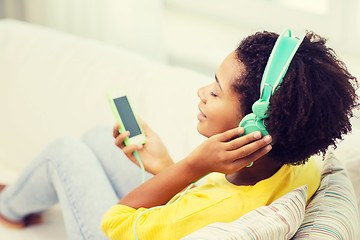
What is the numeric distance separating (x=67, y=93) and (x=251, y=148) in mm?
995

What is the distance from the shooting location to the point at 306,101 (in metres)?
0.82

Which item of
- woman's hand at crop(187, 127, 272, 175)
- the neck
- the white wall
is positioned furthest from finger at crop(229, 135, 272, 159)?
the white wall

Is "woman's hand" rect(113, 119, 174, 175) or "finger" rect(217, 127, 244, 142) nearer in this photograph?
"finger" rect(217, 127, 244, 142)

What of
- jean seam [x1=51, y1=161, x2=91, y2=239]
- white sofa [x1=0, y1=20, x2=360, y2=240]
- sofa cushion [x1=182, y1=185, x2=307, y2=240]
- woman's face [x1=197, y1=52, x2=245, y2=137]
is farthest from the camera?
white sofa [x1=0, y1=20, x2=360, y2=240]

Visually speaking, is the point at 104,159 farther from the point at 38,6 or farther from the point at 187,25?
the point at 38,6

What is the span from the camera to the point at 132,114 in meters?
1.22

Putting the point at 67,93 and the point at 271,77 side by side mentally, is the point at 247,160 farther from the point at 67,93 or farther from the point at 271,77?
the point at 67,93

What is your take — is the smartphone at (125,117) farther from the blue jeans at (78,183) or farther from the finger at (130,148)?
the blue jeans at (78,183)

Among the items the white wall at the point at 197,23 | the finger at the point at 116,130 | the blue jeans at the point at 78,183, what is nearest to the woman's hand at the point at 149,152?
the finger at the point at 116,130

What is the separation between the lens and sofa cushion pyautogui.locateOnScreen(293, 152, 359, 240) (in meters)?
0.85

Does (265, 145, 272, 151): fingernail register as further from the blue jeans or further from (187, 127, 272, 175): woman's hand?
the blue jeans

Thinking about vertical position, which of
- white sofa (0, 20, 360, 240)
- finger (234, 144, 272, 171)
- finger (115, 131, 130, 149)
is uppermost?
white sofa (0, 20, 360, 240)

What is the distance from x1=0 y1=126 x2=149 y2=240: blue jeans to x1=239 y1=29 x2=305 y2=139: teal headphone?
481mm

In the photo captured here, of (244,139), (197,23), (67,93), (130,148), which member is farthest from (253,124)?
(197,23)
